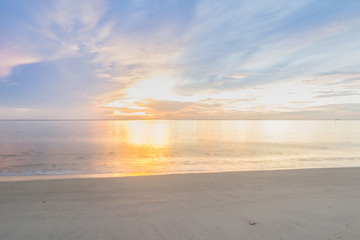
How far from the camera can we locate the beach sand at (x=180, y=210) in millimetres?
5008

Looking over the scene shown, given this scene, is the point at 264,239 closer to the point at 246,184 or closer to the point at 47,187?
the point at 246,184

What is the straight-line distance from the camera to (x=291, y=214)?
5.93 metres

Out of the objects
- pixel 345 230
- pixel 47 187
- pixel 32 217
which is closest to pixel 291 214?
pixel 345 230

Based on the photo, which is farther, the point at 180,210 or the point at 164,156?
the point at 164,156

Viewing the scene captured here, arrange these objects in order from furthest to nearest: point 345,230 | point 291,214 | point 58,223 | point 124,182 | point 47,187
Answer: point 124,182, point 47,187, point 291,214, point 58,223, point 345,230

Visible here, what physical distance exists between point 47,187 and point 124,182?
3.19 m

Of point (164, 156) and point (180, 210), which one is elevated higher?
point (180, 210)

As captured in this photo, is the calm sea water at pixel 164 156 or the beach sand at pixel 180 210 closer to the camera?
the beach sand at pixel 180 210

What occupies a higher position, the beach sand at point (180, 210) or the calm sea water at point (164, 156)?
the beach sand at point (180, 210)

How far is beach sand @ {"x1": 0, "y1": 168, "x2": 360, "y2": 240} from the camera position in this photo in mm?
5008

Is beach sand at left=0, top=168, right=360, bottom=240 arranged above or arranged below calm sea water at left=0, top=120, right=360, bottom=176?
above

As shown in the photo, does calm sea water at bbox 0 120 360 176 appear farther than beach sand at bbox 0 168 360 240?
Yes

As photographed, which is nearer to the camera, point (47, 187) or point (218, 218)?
point (218, 218)

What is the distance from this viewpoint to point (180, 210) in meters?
6.19
